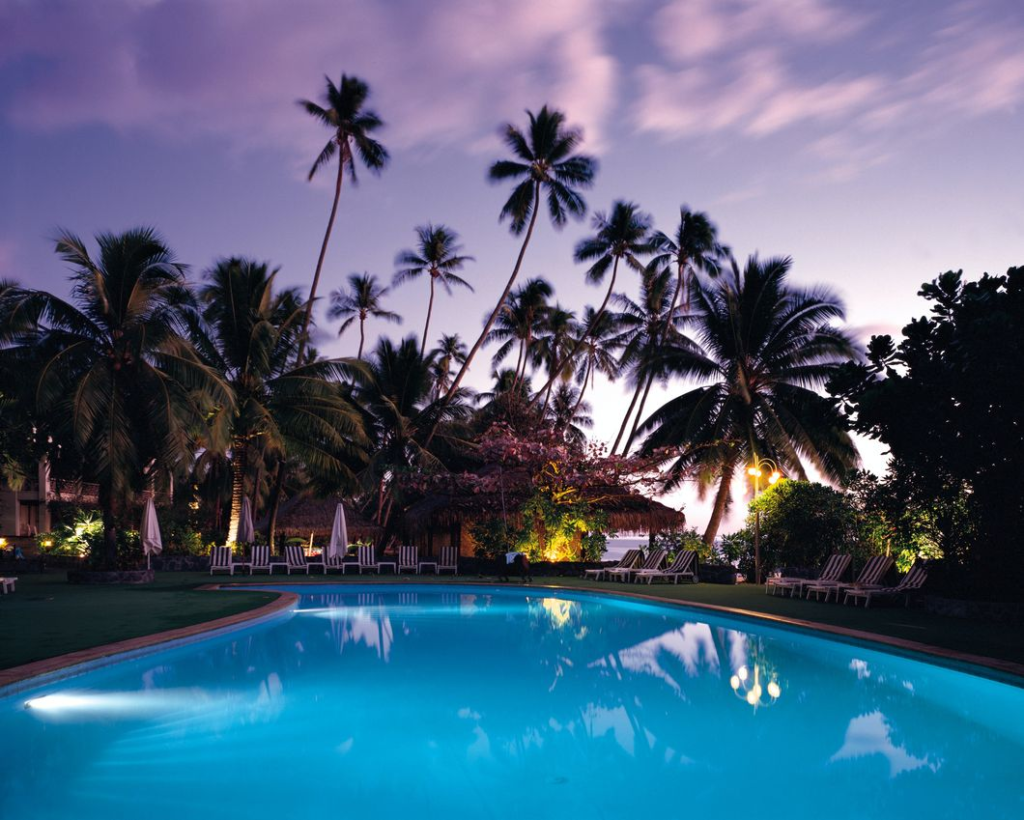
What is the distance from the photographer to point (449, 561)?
73.4 ft

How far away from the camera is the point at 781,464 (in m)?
22.8

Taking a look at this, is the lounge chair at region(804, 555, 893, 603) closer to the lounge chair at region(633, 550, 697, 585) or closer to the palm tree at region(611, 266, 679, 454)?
the lounge chair at region(633, 550, 697, 585)

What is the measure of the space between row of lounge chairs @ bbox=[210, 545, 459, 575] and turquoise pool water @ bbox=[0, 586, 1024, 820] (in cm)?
1144

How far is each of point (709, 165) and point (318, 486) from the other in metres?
16.0

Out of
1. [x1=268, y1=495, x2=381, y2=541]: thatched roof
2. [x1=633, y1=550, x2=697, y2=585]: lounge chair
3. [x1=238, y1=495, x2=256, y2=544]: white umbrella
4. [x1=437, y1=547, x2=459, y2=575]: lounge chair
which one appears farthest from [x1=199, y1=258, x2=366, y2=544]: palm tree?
[x1=633, y1=550, x2=697, y2=585]: lounge chair

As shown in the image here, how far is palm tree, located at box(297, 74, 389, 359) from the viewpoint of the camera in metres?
25.8

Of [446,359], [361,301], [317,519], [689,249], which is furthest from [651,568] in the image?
[446,359]

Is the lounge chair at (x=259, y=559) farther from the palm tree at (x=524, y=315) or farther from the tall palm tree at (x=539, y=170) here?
the palm tree at (x=524, y=315)

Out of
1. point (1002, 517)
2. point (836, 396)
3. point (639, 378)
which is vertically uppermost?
point (639, 378)

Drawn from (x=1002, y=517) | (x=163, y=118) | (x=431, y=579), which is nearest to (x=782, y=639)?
(x=1002, y=517)

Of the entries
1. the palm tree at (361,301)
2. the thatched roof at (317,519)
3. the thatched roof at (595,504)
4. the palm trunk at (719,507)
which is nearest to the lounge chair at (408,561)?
the thatched roof at (595,504)

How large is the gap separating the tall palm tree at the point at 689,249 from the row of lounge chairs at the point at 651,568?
26.2 feet

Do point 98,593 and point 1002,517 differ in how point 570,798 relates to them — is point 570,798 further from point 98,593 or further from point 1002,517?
point 98,593

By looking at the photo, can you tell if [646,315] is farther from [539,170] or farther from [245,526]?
[245,526]
